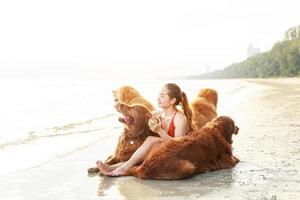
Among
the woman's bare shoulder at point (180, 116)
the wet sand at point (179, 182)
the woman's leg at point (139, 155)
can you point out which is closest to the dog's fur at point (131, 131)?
the woman's leg at point (139, 155)

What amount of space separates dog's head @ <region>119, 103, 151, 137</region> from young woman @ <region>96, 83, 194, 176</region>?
167 millimetres

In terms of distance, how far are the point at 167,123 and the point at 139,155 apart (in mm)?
631

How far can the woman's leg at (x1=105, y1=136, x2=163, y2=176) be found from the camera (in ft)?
20.6

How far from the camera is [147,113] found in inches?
258

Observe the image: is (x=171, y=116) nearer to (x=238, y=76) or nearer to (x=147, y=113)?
(x=147, y=113)

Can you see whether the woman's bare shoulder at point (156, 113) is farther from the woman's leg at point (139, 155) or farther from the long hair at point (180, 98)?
the woman's leg at point (139, 155)

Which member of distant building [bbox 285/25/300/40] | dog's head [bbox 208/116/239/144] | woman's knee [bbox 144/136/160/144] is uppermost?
distant building [bbox 285/25/300/40]

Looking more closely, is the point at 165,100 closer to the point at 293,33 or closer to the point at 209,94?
the point at 209,94

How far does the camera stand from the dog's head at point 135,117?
649 centimetres

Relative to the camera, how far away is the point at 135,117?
6.50 metres

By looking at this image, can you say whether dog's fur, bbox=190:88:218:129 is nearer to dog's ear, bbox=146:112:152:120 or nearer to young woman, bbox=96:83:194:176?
young woman, bbox=96:83:194:176

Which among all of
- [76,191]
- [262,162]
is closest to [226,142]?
[262,162]

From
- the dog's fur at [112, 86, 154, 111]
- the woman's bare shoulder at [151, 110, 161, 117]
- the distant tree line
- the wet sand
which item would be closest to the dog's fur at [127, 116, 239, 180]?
the wet sand

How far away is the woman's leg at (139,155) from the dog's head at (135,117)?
28 cm
